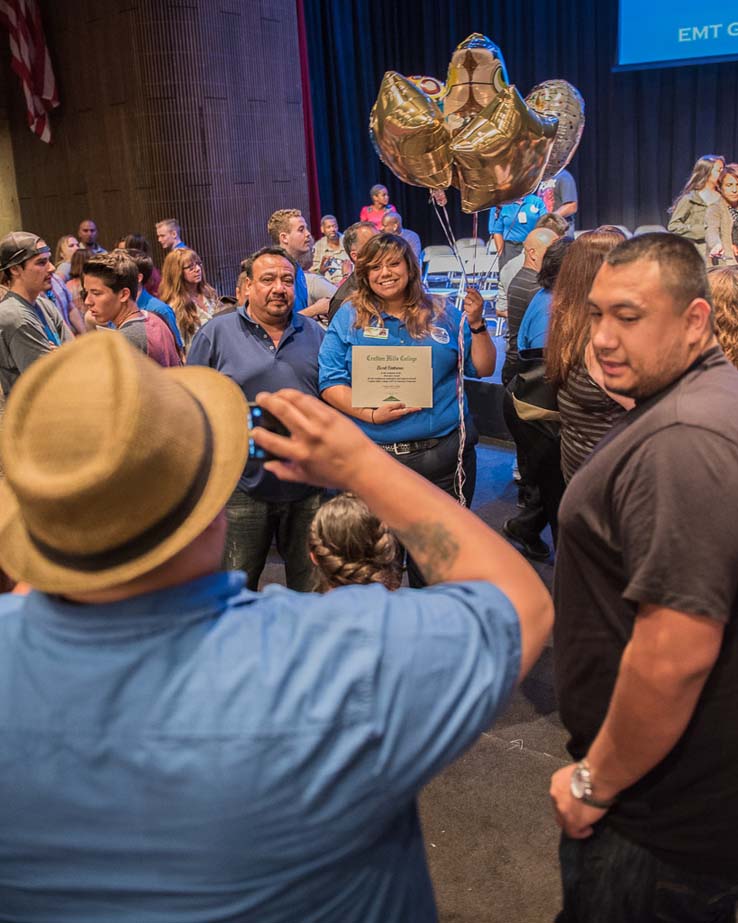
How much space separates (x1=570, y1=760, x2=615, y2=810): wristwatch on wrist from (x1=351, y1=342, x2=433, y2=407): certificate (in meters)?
1.80

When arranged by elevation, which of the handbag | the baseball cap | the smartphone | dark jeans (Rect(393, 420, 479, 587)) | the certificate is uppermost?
the baseball cap

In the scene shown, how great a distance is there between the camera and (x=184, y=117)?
9.39m

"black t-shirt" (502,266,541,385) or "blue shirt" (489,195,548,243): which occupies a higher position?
"blue shirt" (489,195,548,243)

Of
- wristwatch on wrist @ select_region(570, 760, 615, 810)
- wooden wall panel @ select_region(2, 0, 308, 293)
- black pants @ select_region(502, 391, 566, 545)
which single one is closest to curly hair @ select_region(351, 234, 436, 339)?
black pants @ select_region(502, 391, 566, 545)

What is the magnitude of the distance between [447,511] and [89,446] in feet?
1.25

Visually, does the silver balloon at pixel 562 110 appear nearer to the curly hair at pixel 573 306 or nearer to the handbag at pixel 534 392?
the handbag at pixel 534 392

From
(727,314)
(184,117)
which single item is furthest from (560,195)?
(727,314)

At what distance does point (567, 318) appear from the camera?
2.89 meters

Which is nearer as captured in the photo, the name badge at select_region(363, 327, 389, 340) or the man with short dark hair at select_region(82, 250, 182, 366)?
the name badge at select_region(363, 327, 389, 340)

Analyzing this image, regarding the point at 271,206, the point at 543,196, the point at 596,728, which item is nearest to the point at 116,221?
the point at 271,206

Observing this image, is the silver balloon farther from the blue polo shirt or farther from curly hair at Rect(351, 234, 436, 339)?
the blue polo shirt

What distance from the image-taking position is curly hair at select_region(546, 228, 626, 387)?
9.34 feet

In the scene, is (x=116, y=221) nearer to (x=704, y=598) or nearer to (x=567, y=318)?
(x=567, y=318)

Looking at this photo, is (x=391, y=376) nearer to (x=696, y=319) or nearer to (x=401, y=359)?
(x=401, y=359)
